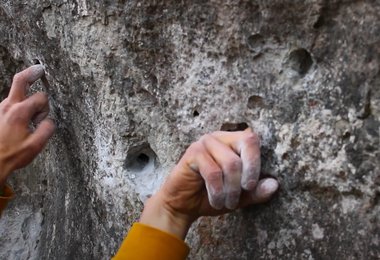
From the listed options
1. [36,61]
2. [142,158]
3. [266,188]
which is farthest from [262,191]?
[36,61]

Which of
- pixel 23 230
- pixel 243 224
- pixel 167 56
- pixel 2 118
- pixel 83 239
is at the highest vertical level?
pixel 167 56

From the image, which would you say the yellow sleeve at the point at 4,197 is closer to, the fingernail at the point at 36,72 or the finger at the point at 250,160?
the fingernail at the point at 36,72

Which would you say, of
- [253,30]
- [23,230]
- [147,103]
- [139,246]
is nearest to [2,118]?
[147,103]

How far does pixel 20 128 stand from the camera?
1039mm

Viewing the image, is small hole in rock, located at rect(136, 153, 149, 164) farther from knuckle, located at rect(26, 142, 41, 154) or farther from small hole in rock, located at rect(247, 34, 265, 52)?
small hole in rock, located at rect(247, 34, 265, 52)

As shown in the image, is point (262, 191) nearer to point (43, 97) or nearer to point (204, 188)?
point (204, 188)

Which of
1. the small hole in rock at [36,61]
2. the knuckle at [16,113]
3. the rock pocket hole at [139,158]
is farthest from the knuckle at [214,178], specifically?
the small hole in rock at [36,61]

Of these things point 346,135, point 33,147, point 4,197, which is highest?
point 346,135

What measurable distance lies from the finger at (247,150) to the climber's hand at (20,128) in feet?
1.18

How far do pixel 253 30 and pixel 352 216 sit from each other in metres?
0.26

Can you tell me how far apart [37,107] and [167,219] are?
0.36 meters

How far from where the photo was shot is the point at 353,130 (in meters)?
0.76

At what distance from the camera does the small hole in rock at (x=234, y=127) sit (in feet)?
2.90

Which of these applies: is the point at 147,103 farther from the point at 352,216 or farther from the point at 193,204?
the point at 352,216
